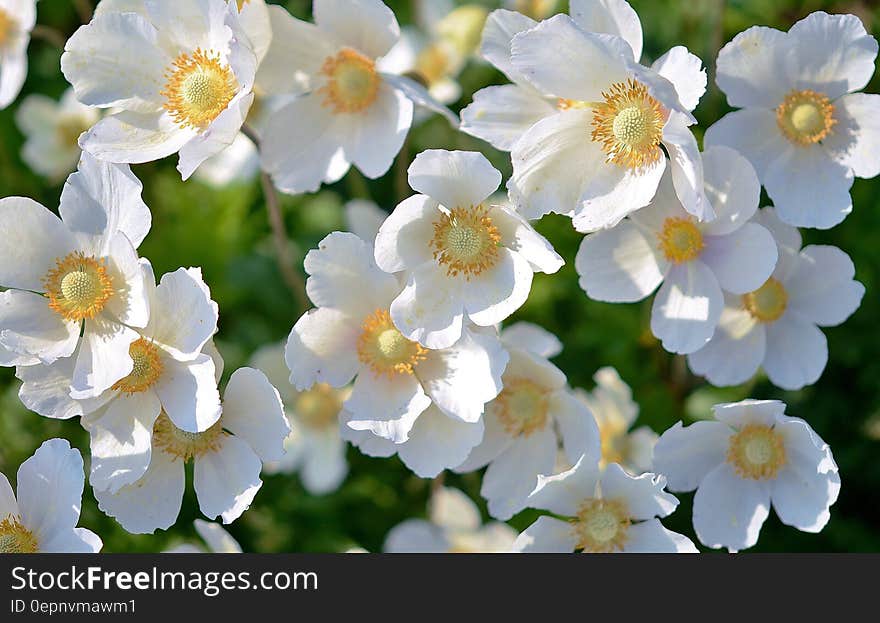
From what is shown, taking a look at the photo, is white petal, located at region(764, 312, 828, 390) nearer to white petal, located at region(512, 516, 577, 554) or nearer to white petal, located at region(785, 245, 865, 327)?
white petal, located at region(785, 245, 865, 327)

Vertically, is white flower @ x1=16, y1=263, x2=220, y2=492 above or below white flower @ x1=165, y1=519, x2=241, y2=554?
above

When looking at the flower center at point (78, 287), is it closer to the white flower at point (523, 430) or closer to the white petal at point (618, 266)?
the white flower at point (523, 430)

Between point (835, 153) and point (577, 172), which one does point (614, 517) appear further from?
point (835, 153)

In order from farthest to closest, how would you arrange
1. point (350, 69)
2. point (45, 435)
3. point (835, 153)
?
point (45, 435), point (350, 69), point (835, 153)

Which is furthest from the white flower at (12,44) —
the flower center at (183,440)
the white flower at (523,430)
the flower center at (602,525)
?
the flower center at (602,525)

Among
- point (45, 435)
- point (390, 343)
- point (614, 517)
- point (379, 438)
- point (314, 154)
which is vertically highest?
point (314, 154)

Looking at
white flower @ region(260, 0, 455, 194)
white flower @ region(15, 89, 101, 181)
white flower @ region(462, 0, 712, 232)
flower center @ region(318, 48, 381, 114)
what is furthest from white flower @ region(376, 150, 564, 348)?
white flower @ region(15, 89, 101, 181)

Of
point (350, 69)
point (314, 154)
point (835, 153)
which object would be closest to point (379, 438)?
point (314, 154)
